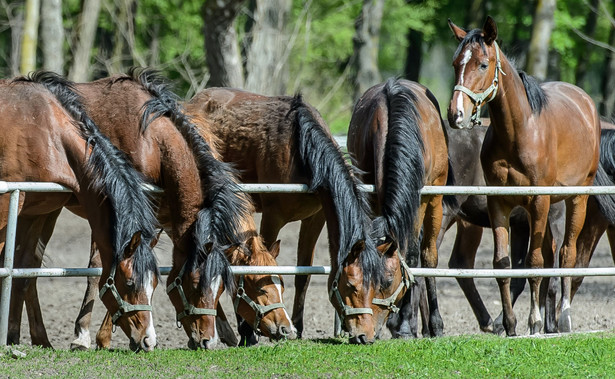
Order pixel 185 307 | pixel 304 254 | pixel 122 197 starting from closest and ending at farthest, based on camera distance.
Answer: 1. pixel 122 197
2. pixel 185 307
3. pixel 304 254

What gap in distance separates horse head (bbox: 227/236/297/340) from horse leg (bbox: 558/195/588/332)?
9.24 feet

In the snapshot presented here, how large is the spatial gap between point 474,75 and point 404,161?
3.11 ft

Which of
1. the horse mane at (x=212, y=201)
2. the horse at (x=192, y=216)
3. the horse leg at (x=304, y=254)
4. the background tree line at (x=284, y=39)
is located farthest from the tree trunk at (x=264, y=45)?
the horse mane at (x=212, y=201)

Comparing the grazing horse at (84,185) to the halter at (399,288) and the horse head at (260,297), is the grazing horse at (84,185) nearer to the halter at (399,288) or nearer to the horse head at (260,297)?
the horse head at (260,297)

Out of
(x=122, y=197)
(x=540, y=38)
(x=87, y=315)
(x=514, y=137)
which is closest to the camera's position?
(x=122, y=197)

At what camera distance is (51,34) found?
1652cm

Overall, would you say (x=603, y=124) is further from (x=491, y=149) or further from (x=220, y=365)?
(x=220, y=365)

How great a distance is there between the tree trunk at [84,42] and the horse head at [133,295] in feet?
41.9

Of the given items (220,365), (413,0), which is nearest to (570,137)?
(220,365)

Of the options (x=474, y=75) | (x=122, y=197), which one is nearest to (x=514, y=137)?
(x=474, y=75)

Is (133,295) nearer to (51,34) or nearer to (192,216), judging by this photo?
(192,216)

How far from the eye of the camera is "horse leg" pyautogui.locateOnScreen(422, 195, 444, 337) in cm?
726

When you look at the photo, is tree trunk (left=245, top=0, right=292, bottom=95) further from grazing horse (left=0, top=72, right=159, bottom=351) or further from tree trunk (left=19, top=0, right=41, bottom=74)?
grazing horse (left=0, top=72, right=159, bottom=351)

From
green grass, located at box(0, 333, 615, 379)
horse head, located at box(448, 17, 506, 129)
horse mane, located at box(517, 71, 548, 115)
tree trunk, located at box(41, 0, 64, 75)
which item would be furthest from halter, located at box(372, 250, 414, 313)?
tree trunk, located at box(41, 0, 64, 75)
